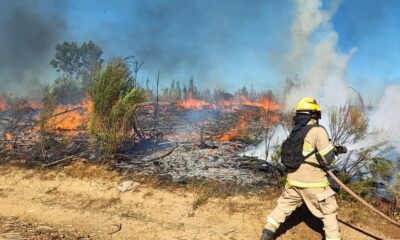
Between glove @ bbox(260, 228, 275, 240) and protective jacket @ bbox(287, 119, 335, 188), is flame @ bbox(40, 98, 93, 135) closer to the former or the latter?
glove @ bbox(260, 228, 275, 240)

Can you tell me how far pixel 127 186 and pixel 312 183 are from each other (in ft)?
12.1

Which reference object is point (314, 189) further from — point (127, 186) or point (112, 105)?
point (112, 105)

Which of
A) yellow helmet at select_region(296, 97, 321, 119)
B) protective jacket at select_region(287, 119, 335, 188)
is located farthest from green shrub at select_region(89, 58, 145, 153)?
protective jacket at select_region(287, 119, 335, 188)

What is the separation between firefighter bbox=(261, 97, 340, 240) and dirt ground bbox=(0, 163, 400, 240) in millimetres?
637

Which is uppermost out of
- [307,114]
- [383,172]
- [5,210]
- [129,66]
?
[129,66]

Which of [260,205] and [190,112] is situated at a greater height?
[190,112]

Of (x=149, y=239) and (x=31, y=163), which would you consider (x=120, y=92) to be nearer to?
(x=31, y=163)

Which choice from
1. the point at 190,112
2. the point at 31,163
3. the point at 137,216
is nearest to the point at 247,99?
the point at 190,112

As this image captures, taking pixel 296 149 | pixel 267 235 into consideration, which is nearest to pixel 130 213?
pixel 267 235

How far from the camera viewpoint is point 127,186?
722 centimetres

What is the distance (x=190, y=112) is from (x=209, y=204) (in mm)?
6847

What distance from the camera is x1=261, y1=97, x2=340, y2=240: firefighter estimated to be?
483 centimetres

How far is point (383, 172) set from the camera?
6320mm

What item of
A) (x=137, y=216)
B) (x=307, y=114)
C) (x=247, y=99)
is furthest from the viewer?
(x=247, y=99)
